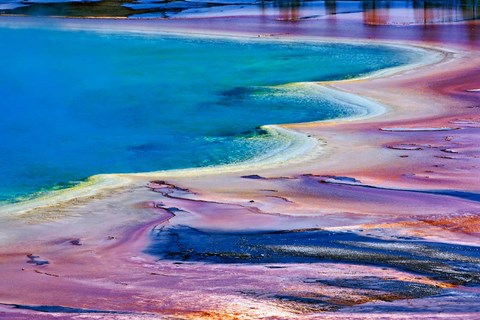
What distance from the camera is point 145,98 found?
372 inches

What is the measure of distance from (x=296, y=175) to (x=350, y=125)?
1.80m

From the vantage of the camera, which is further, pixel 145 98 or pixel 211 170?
pixel 145 98

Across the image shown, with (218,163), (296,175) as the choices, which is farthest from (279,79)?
(296,175)

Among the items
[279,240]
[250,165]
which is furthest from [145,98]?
[279,240]

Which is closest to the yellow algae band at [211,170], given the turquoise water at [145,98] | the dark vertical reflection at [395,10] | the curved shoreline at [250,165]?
the curved shoreline at [250,165]

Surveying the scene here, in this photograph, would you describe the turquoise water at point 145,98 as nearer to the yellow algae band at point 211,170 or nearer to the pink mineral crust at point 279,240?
the yellow algae band at point 211,170

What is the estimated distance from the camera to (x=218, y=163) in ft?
21.7

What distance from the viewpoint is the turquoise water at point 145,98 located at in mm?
6891

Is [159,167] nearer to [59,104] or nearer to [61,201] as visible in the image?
[61,201]

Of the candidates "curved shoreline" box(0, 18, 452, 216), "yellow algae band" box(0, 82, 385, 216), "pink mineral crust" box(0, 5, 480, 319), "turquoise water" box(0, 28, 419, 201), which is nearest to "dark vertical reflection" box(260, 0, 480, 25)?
"turquoise water" box(0, 28, 419, 201)

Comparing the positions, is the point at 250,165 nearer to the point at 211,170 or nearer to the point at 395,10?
the point at 211,170

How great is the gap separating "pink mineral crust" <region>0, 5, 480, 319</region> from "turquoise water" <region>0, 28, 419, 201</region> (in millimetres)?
767

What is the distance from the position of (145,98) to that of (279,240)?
535 centimetres

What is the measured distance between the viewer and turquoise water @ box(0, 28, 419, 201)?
271 inches
